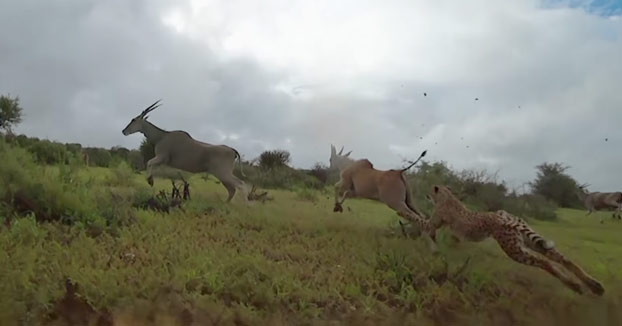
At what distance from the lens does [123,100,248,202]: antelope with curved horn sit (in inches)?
207

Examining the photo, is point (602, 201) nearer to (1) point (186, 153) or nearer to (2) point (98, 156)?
(1) point (186, 153)

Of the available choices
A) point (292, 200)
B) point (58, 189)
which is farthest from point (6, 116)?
point (292, 200)

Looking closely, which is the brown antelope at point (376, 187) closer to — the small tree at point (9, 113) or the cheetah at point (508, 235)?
the cheetah at point (508, 235)

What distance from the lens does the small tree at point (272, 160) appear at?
610 centimetres

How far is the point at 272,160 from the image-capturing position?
6.15 meters

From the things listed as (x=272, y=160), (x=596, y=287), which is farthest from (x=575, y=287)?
(x=272, y=160)

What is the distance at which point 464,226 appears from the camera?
13.7 ft

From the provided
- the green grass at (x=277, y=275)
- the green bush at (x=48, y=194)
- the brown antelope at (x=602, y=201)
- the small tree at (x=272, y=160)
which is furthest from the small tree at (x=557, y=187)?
the green bush at (x=48, y=194)

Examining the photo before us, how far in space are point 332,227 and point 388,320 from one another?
1.40 meters

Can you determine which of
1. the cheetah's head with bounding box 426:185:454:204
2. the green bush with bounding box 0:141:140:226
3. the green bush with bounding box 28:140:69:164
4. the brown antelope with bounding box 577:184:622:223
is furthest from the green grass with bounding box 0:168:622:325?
the green bush with bounding box 28:140:69:164

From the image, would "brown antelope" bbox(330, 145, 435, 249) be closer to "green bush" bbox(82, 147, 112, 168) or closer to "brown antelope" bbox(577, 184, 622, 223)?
"brown antelope" bbox(577, 184, 622, 223)

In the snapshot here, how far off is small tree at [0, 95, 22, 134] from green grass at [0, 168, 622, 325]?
1.23 meters

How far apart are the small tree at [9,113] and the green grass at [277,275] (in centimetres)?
123

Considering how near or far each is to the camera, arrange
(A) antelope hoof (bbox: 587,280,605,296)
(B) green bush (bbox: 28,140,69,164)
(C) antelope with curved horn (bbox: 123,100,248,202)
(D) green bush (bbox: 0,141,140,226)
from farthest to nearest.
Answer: (C) antelope with curved horn (bbox: 123,100,248,202), (B) green bush (bbox: 28,140,69,164), (D) green bush (bbox: 0,141,140,226), (A) antelope hoof (bbox: 587,280,605,296)
